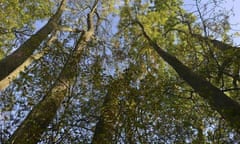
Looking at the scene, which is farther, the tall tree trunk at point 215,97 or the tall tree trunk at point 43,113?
the tall tree trunk at point 43,113

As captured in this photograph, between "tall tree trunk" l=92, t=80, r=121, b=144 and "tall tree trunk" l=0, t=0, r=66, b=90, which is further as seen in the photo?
"tall tree trunk" l=0, t=0, r=66, b=90

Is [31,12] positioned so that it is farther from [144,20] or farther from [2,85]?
[2,85]

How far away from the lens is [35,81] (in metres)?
6.59

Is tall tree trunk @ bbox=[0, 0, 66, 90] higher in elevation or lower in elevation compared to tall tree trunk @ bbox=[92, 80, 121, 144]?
higher

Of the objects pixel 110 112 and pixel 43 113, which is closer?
pixel 110 112

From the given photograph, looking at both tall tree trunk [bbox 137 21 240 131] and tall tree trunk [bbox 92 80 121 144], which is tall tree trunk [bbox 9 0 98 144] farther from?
tall tree trunk [bbox 137 21 240 131]

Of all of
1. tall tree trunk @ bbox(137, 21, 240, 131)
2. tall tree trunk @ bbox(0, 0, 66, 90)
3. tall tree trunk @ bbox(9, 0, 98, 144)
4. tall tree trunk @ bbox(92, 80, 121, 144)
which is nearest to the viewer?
tall tree trunk @ bbox(137, 21, 240, 131)

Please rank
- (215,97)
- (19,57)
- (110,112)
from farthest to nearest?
(19,57) → (215,97) → (110,112)

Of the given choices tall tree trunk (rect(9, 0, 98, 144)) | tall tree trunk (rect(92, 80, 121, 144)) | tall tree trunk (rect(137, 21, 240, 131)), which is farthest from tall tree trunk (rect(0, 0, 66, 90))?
tall tree trunk (rect(137, 21, 240, 131))

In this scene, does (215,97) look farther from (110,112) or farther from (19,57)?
(19,57)

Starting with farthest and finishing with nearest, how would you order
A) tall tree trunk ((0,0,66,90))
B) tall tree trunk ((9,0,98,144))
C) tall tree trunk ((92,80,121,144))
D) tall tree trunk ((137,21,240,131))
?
tall tree trunk ((0,0,66,90)) → tall tree trunk ((92,80,121,144)) → tall tree trunk ((9,0,98,144)) → tall tree trunk ((137,21,240,131))

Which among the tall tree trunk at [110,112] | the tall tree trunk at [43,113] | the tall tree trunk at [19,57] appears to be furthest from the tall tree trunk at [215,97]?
the tall tree trunk at [19,57]

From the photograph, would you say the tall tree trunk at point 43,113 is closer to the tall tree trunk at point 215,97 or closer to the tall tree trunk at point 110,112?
the tall tree trunk at point 110,112

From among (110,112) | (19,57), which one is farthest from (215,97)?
(19,57)
